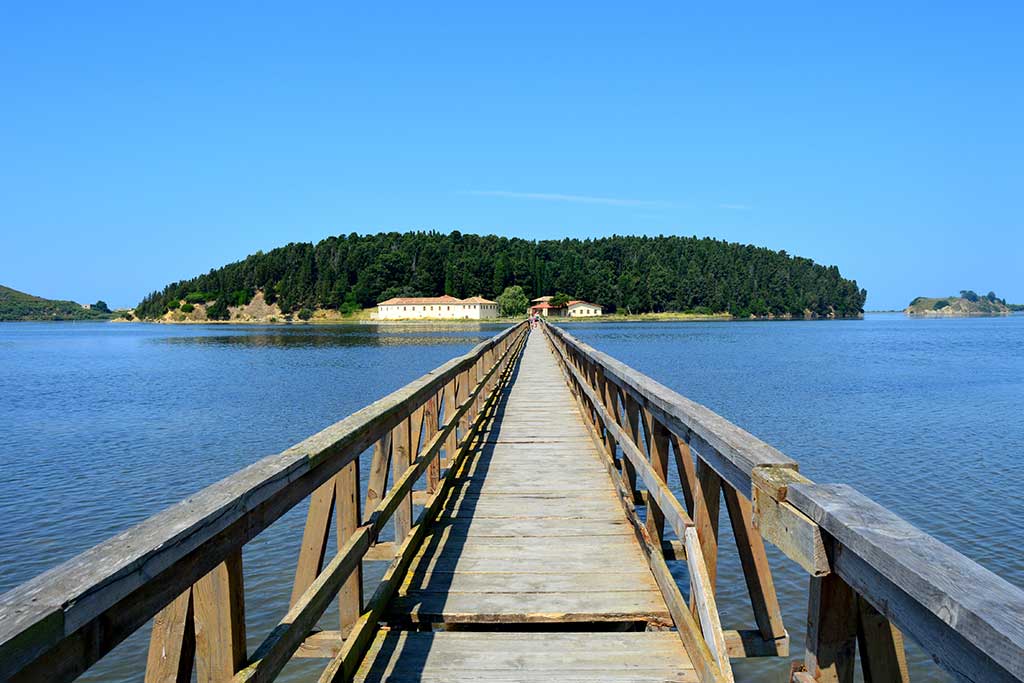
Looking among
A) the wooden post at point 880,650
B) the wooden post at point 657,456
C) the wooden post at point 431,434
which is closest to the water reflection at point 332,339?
the wooden post at point 431,434

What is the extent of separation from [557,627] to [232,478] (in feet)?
8.08

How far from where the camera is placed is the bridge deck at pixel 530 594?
3.50m

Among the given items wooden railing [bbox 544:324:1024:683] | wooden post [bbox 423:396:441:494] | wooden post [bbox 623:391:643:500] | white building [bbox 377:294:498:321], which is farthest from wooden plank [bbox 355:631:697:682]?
white building [bbox 377:294:498:321]

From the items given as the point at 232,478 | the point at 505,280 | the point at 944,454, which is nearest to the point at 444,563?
the point at 232,478

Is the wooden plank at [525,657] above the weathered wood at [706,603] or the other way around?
the other way around

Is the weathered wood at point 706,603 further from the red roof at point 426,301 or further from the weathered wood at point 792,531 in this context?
the red roof at point 426,301

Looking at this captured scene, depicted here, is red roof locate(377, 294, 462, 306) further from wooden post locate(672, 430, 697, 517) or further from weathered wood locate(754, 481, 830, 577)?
weathered wood locate(754, 481, 830, 577)

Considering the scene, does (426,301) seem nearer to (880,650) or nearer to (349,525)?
(349,525)

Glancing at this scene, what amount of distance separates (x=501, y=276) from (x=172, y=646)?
525ft

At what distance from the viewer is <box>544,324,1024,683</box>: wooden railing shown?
1.33 m

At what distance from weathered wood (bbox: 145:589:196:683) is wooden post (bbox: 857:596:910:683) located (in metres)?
1.84

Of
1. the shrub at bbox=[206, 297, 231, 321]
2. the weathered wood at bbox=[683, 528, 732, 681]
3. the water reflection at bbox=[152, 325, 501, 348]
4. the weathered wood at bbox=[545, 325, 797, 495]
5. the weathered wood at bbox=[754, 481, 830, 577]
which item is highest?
the shrub at bbox=[206, 297, 231, 321]

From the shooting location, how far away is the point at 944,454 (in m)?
16.3

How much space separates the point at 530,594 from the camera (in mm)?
4426
